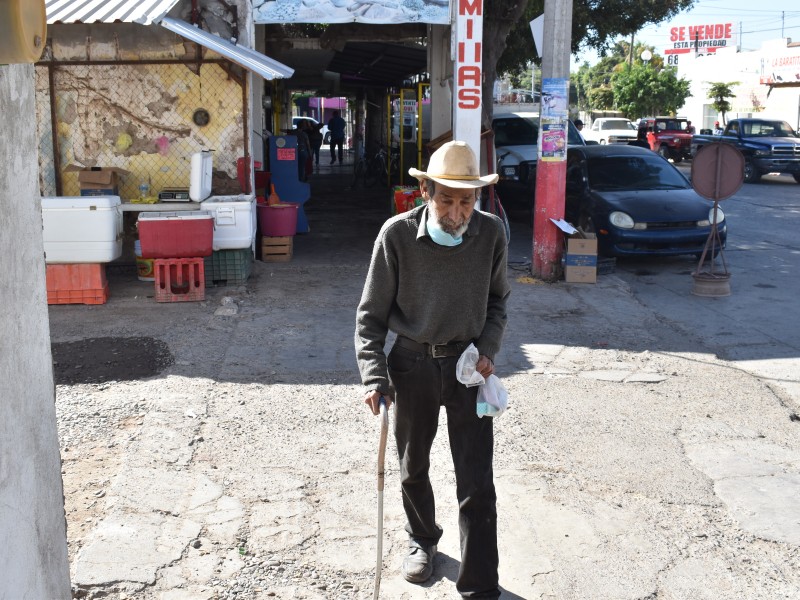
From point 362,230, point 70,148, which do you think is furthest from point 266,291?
point 362,230

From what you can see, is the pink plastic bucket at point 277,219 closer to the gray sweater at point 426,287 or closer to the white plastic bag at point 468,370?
the gray sweater at point 426,287

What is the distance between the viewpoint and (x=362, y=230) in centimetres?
1550

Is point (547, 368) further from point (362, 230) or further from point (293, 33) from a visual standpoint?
point (293, 33)

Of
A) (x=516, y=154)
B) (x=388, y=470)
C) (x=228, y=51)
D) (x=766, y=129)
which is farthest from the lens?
(x=766, y=129)

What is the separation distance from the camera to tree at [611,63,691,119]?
51.2m

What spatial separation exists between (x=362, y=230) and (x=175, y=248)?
631 cm

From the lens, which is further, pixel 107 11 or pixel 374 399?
pixel 107 11

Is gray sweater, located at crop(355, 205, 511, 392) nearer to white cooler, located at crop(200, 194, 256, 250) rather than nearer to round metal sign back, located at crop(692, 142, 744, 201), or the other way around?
white cooler, located at crop(200, 194, 256, 250)

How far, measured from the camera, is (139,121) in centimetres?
1118

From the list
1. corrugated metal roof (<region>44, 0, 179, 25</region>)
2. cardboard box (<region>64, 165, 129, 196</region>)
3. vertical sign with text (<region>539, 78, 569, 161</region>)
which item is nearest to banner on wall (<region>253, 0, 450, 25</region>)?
vertical sign with text (<region>539, 78, 569, 161</region>)

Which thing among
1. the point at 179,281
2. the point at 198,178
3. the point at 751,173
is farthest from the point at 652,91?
the point at 179,281

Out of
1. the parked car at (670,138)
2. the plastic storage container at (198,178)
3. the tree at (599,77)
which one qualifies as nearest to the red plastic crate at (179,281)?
the plastic storage container at (198,178)

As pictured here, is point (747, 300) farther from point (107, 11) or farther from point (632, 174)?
point (107, 11)

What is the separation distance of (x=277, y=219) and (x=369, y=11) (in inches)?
116
